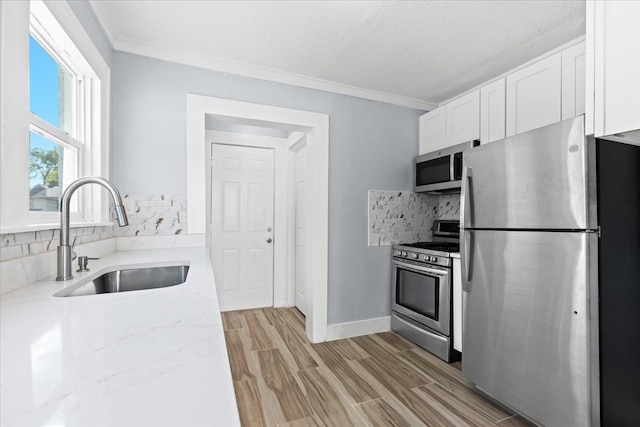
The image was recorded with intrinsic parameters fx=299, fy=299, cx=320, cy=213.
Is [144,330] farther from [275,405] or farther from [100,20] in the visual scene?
[100,20]

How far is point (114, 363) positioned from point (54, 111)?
5.66 feet

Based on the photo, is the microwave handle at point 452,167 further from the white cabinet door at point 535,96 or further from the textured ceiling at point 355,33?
the textured ceiling at point 355,33

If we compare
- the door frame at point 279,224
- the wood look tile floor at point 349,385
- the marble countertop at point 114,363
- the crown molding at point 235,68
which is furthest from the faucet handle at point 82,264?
the door frame at point 279,224

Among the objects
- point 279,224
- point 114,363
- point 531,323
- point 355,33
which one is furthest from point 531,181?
point 279,224

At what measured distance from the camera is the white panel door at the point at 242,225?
11.5ft

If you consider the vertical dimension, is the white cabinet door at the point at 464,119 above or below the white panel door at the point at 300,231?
above

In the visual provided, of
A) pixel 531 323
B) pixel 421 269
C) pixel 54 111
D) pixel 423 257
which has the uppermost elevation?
pixel 54 111

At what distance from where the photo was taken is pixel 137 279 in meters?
1.53

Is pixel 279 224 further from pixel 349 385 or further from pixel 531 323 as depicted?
pixel 531 323

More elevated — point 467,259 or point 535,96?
point 535,96

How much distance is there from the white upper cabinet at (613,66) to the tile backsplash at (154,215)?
2.36m

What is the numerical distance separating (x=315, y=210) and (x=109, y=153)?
5.36 ft

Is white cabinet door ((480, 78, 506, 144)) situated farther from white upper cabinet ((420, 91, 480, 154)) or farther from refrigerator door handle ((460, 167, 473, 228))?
refrigerator door handle ((460, 167, 473, 228))

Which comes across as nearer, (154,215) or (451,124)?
(154,215)
